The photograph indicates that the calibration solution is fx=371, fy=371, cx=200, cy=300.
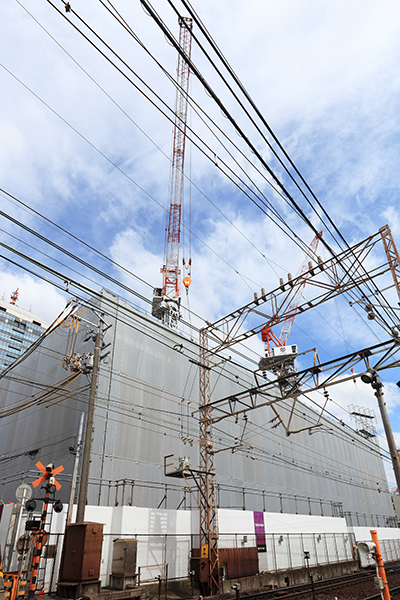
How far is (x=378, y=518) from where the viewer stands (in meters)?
55.0

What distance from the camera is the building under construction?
24109mm

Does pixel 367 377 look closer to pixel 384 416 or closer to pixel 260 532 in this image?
pixel 384 416

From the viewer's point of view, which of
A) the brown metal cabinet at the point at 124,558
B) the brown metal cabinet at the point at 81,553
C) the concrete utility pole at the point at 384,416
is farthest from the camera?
the brown metal cabinet at the point at 124,558

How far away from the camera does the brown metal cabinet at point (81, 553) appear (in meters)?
13.0

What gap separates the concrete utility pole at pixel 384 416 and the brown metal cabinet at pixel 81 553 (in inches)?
433

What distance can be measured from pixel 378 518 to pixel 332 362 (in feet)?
179

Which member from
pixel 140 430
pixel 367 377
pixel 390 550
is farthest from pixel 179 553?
pixel 390 550

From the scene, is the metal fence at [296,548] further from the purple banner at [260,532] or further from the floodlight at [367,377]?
the floodlight at [367,377]

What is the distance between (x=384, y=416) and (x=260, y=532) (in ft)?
→ 46.4

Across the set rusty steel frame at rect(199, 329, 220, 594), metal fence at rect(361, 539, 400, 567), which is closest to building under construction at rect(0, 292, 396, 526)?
rusty steel frame at rect(199, 329, 220, 594)

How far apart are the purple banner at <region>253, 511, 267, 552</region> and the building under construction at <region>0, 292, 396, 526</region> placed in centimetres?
310

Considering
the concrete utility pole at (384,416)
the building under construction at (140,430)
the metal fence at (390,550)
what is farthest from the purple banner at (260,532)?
the metal fence at (390,550)

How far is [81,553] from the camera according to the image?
13195 mm

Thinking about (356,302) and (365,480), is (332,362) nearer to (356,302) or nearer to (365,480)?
(356,302)
